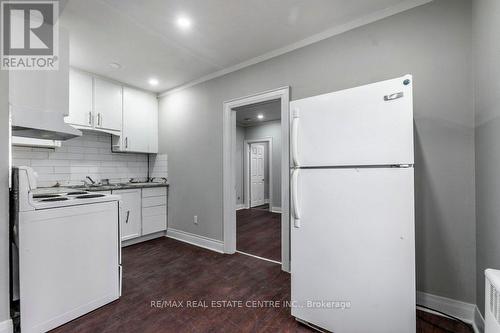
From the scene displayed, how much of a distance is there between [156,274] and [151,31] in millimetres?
2549

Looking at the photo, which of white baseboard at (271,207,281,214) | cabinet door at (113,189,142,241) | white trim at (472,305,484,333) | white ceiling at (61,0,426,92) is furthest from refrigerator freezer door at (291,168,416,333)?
white baseboard at (271,207,281,214)

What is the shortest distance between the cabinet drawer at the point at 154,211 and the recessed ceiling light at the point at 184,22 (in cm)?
261

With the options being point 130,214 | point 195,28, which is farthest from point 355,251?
point 130,214

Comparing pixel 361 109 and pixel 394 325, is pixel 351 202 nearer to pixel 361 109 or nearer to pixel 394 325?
pixel 361 109

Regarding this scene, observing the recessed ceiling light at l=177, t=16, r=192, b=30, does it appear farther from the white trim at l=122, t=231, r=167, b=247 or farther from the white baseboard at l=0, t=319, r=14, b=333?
the white trim at l=122, t=231, r=167, b=247

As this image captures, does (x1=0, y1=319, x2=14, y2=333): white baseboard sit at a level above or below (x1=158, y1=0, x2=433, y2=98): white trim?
below

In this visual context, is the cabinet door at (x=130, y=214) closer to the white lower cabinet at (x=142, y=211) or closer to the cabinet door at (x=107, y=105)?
the white lower cabinet at (x=142, y=211)

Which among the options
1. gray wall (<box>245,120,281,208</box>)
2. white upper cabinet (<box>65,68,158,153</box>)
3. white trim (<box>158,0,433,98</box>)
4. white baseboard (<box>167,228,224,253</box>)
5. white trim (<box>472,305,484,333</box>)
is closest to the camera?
white trim (<box>472,305,484,333</box>)

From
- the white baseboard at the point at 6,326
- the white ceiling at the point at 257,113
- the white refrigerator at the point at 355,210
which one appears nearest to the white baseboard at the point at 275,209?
the white ceiling at the point at 257,113

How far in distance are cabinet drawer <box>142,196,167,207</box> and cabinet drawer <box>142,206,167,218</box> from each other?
5 centimetres

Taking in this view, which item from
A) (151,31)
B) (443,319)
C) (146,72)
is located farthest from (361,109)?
(146,72)

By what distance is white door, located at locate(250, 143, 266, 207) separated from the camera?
21.4ft

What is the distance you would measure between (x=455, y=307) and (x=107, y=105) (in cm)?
447

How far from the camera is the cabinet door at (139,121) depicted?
11.4 feet
